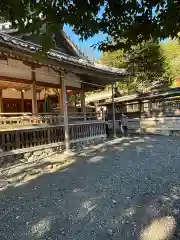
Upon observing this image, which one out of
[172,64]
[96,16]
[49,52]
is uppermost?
[172,64]

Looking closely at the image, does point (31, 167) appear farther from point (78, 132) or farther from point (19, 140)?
point (78, 132)

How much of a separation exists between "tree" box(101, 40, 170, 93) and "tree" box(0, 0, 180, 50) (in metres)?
19.0

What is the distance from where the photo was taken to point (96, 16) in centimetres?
211

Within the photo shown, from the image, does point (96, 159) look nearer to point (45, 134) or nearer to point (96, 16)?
point (45, 134)

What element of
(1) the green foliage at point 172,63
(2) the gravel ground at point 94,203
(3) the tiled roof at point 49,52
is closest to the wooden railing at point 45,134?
(2) the gravel ground at point 94,203

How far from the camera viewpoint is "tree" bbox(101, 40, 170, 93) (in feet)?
71.5

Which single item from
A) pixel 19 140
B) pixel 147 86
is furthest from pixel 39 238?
pixel 147 86

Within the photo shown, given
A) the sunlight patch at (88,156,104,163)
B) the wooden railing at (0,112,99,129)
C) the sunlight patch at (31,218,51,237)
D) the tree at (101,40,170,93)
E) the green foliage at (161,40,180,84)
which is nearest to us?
the sunlight patch at (31,218,51,237)

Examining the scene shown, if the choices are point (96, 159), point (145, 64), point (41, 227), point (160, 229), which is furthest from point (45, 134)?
point (145, 64)

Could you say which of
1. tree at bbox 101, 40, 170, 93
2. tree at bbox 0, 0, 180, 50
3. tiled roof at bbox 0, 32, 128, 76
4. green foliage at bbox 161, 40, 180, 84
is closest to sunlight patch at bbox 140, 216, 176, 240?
tree at bbox 0, 0, 180, 50

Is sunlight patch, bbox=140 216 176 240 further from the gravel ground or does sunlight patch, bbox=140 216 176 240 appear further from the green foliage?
the green foliage

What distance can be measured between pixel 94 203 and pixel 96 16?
3531 mm

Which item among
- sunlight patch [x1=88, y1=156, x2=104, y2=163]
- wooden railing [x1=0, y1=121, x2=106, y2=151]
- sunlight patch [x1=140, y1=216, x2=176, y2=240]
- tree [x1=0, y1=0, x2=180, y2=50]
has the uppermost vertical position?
tree [x1=0, y1=0, x2=180, y2=50]

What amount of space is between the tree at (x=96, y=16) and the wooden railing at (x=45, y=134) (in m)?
7.09
